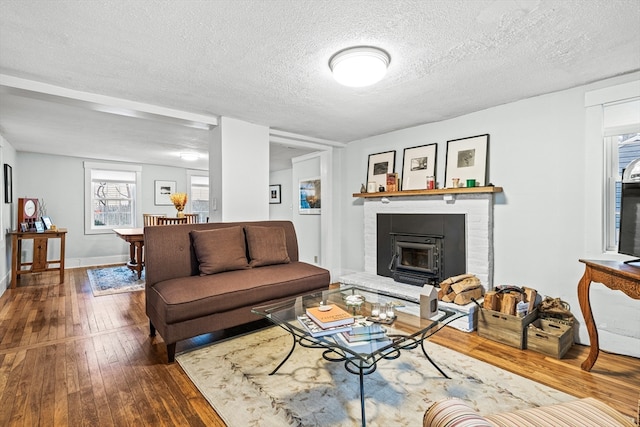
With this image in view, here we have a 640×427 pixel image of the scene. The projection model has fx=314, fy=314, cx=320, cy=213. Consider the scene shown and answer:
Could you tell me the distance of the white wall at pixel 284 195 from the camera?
24.4 ft

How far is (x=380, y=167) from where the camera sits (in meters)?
4.46

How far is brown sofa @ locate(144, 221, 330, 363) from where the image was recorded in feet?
7.84

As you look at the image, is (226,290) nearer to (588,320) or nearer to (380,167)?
(588,320)

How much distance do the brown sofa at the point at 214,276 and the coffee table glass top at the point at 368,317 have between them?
488mm

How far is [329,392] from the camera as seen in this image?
6.40 feet

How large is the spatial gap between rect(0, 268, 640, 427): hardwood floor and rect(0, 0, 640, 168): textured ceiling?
7.20 feet

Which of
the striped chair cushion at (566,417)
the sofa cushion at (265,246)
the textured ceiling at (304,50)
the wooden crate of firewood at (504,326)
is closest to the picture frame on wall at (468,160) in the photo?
the textured ceiling at (304,50)

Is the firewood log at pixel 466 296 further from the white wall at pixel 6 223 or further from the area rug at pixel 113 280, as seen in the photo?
the white wall at pixel 6 223

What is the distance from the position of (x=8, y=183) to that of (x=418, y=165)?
597cm

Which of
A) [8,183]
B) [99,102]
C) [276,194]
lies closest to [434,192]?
[99,102]

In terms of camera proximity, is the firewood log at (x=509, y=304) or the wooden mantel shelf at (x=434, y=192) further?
the wooden mantel shelf at (x=434, y=192)

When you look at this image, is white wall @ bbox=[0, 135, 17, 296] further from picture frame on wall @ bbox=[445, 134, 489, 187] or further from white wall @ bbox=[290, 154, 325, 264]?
picture frame on wall @ bbox=[445, 134, 489, 187]

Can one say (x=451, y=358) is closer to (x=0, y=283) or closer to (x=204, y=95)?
(x=204, y=95)

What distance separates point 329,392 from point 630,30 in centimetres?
284
